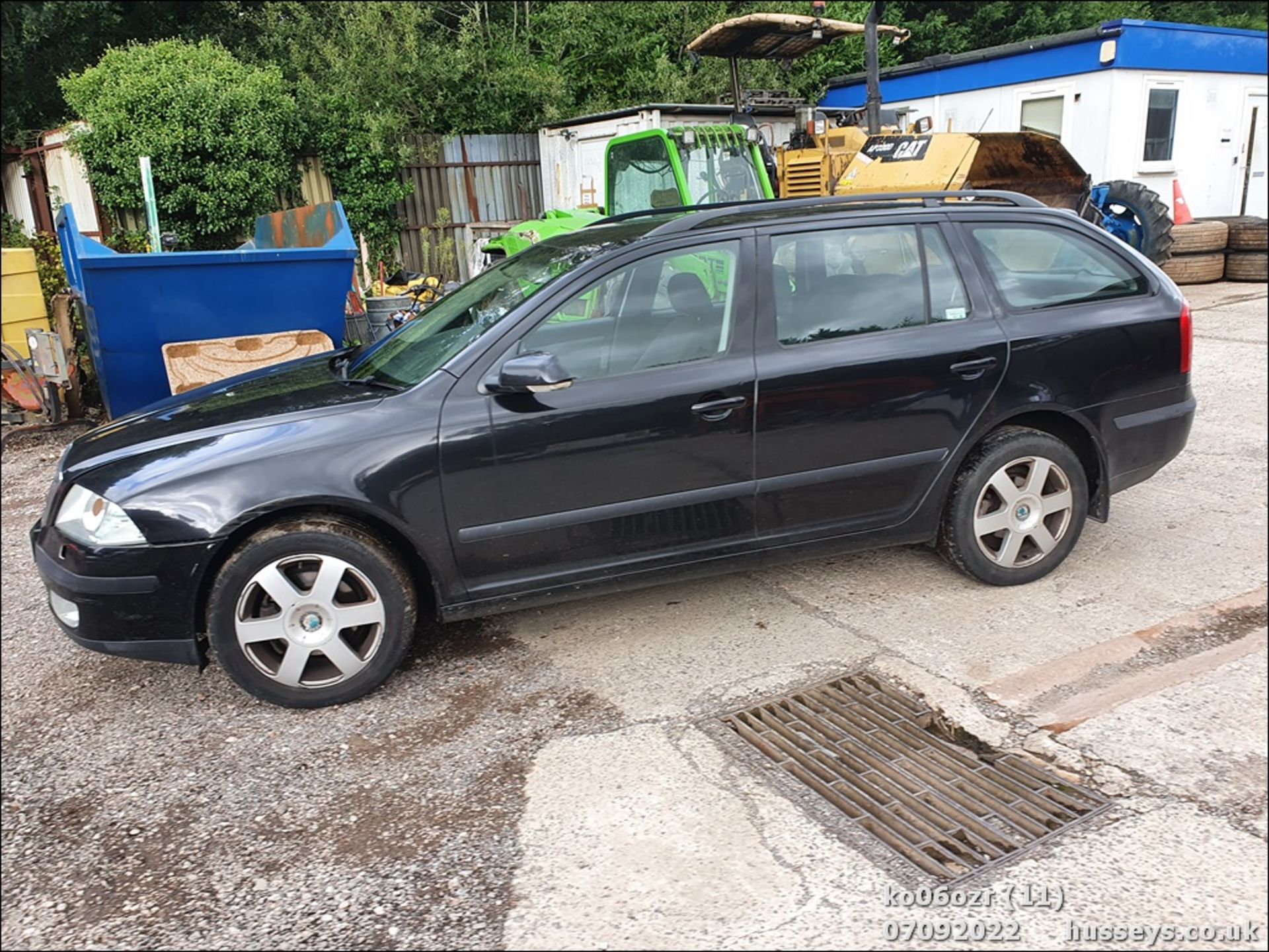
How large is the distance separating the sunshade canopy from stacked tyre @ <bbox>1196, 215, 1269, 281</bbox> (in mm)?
5419

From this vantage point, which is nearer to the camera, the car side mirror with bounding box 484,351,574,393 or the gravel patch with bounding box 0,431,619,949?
the gravel patch with bounding box 0,431,619,949

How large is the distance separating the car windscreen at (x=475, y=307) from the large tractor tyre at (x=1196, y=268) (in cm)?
1125

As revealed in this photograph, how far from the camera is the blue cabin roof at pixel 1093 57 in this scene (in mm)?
13188

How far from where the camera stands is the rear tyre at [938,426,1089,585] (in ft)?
13.9

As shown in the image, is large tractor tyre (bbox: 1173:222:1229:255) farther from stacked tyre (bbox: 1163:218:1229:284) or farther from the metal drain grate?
the metal drain grate

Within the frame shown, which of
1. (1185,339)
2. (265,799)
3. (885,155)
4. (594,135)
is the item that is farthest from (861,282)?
(594,135)

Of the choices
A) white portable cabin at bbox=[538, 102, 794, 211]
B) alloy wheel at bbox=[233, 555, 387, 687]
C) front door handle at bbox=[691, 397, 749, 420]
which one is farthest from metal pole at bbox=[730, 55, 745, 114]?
alloy wheel at bbox=[233, 555, 387, 687]

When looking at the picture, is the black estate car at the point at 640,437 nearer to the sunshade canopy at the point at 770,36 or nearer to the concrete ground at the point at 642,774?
the concrete ground at the point at 642,774

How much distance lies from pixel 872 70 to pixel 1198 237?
5.47 m

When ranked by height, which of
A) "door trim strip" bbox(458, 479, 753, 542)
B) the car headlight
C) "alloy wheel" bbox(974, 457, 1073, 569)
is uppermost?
the car headlight

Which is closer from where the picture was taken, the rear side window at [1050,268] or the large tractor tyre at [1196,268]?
the rear side window at [1050,268]

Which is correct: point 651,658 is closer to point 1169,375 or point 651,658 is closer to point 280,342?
point 1169,375

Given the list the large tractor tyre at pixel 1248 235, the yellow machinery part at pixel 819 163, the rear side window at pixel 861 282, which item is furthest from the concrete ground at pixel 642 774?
the large tractor tyre at pixel 1248 235

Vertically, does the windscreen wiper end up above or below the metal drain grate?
above
